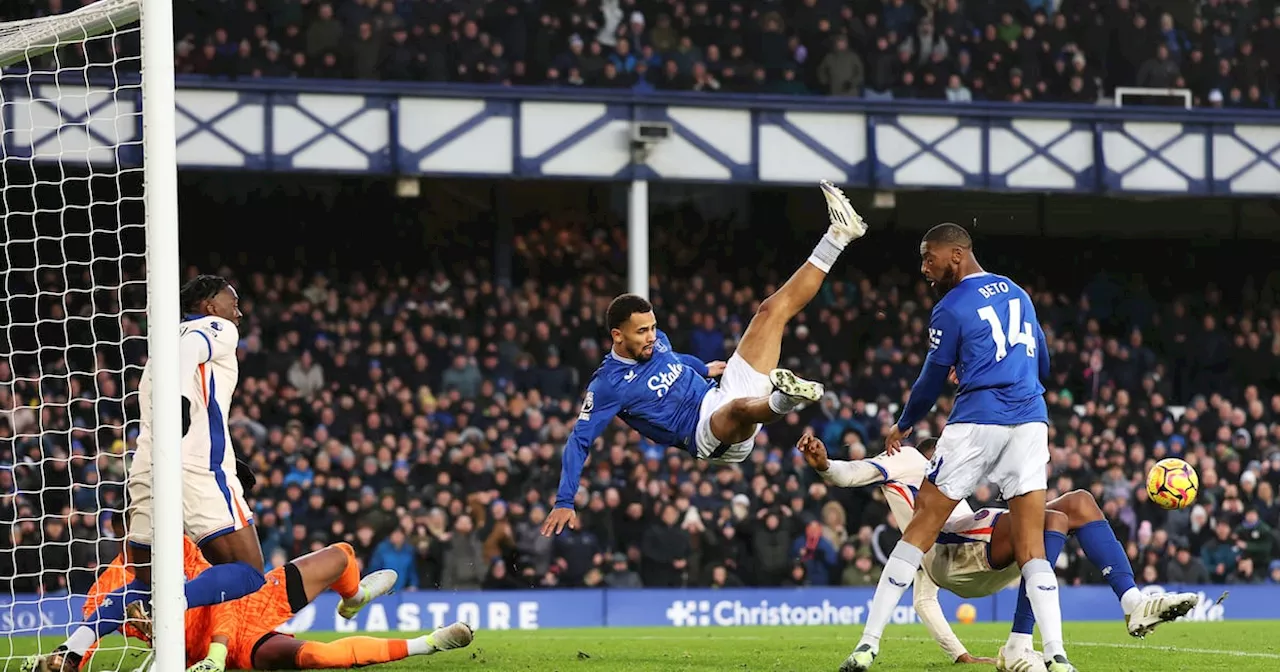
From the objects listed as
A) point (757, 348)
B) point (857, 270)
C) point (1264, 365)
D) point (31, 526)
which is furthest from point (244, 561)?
point (1264, 365)

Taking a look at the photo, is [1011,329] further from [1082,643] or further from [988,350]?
[1082,643]

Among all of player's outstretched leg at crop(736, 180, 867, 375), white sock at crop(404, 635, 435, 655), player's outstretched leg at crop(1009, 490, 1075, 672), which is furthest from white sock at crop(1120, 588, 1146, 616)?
white sock at crop(404, 635, 435, 655)

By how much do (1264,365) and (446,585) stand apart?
13.1m

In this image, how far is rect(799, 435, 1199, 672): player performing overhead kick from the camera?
8.34 m

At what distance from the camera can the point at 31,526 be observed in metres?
15.9

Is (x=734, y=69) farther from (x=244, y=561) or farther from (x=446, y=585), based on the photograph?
(x=244, y=561)

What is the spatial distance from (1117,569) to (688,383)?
264cm

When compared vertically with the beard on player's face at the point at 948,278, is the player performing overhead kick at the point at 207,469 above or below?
below

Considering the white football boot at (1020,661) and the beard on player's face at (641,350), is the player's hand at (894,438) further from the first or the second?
the beard on player's face at (641,350)

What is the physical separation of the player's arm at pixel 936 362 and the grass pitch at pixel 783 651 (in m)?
1.49

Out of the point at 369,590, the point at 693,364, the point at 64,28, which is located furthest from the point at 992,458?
the point at 64,28

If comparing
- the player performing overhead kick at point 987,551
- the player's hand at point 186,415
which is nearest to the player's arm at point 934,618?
the player performing overhead kick at point 987,551

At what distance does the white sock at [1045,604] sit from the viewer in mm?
8047

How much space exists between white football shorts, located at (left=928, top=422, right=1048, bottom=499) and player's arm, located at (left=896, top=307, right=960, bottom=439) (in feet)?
0.86
